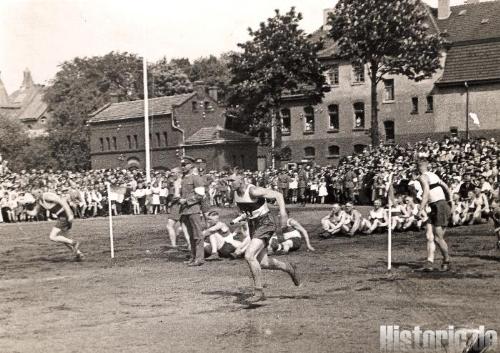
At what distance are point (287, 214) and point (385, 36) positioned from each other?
28253 millimetres

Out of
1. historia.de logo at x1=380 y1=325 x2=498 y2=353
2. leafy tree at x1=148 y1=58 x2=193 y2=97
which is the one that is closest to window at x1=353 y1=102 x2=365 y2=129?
leafy tree at x1=148 y1=58 x2=193 y2=97

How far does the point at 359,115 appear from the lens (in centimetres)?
5731

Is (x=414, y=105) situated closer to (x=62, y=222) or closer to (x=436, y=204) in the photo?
(x=62, y=222)

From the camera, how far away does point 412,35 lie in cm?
4309

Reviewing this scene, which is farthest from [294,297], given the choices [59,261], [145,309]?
[59,261]

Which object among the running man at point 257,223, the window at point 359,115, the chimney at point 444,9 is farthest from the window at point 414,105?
the running man at point 257,223

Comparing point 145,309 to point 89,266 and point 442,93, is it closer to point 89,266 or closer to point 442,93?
point 89,266

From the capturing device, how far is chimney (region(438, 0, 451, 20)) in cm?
5597

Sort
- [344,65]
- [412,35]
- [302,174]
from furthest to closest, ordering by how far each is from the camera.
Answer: [344,65] → [412,35] → [302,174]

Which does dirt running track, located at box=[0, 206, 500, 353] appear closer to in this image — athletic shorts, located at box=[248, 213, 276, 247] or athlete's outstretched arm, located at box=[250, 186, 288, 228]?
athletic shorts, located at box=[248, 213, 276, 247]

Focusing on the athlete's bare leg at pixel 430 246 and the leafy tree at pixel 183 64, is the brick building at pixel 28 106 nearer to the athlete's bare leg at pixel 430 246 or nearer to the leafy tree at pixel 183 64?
the leafy tree at pixel 183 64

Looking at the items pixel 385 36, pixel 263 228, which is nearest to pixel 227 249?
pixel 263 228

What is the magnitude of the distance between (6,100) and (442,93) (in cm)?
9168

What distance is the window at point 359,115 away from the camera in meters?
57.0
